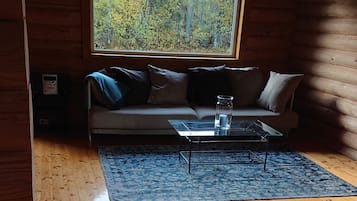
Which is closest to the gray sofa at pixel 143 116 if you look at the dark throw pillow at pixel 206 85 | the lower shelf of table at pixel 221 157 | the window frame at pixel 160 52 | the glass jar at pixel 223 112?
the dark throw pillow at pixel 206 85

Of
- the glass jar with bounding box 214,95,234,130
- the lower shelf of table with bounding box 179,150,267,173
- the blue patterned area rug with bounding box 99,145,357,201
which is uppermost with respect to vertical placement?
the glass jar with bounding box 214,95,234,130

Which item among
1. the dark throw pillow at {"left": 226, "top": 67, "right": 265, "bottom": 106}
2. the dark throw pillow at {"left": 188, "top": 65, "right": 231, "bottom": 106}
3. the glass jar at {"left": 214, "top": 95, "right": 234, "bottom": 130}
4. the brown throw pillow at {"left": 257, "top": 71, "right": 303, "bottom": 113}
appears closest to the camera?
the glass jar at {"left": 214, "top": 95, "right": 234, "bottom": 130}

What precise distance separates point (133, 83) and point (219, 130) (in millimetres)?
1258

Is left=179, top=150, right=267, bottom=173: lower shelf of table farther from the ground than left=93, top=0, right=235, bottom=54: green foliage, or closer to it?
closer to it

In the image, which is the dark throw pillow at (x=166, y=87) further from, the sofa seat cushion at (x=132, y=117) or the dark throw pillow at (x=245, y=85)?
the dark throw pillow at (x=245, y=85)

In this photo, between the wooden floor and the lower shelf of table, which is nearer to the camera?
the wooden floor

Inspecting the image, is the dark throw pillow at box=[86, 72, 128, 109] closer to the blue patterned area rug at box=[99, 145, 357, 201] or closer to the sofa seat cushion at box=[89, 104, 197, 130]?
the sofa seat cushion at box=[89, 104, 197, 130]

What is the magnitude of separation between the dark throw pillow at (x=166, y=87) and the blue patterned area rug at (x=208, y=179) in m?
0.69

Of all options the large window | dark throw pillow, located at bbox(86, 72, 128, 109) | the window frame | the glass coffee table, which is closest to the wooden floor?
dark throw pillow, located at bbox(86, 72, 128, 109)

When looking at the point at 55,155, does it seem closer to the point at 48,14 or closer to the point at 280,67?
the point at 48,14

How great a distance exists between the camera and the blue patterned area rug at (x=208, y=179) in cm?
278

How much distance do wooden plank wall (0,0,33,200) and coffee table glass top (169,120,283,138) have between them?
245 cm

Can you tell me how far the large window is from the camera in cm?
431

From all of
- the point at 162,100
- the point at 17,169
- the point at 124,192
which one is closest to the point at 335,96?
the point at 162,100
